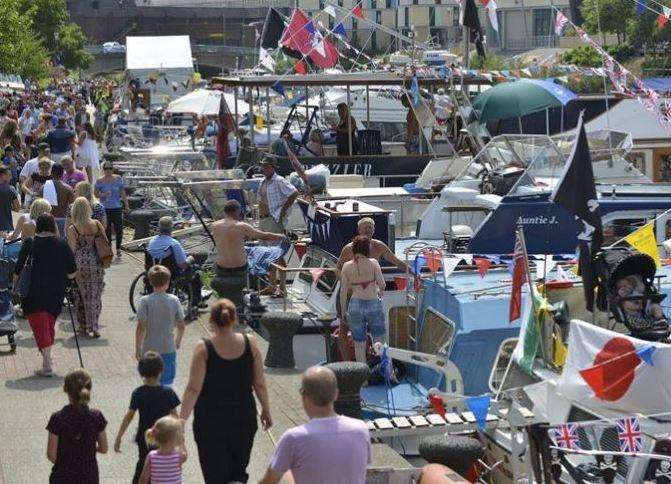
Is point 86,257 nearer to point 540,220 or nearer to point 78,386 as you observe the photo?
point 78,386

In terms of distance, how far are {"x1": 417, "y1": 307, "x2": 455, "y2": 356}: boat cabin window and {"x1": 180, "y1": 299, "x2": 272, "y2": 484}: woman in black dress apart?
5.18 metres

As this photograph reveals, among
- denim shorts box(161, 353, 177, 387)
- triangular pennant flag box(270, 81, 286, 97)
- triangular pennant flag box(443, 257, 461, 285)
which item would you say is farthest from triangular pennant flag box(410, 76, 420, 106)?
denim shorts box(161, 353, 177, 387)

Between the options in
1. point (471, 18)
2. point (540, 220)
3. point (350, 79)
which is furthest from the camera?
point (471, 18)

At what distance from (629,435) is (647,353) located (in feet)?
3.21

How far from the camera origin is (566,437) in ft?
31.2

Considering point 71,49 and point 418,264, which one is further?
point 71,49

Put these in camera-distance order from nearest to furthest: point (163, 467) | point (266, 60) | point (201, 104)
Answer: point (163, 467)
point (266, 60)
point (201, 104)

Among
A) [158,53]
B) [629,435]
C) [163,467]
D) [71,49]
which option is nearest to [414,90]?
[629,435]

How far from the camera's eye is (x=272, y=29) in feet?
105

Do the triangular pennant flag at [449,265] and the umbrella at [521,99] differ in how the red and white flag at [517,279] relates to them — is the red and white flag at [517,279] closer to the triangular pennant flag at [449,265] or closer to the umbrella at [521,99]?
the triangular pennant flag at [449,265]

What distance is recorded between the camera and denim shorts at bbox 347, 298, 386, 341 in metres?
13.9

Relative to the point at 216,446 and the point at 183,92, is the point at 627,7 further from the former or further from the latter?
the point at 216,446

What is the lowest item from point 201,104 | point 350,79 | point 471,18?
point 201,104

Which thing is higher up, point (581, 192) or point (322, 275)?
point (581, 192)
